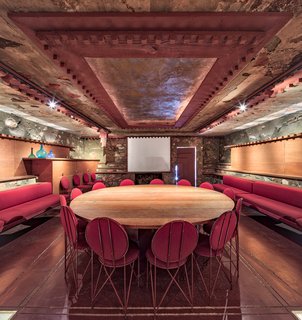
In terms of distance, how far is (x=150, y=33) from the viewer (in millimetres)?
1555

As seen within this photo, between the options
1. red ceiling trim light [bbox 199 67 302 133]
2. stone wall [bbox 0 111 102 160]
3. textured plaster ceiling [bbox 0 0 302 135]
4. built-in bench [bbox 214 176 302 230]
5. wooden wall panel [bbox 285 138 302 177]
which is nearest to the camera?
textured plaster ceiling [bbox 0 0 302 135]

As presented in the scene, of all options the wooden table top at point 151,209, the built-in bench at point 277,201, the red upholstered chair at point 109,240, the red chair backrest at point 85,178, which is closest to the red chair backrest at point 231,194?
the wooden table top at point 151,209

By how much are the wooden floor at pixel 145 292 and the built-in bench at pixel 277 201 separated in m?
0.47

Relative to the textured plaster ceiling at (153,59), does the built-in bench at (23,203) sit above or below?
below

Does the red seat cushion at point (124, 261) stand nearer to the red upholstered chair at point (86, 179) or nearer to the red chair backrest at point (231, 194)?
the red chair backrest at point (231, 194)

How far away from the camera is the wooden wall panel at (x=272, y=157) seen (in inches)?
155

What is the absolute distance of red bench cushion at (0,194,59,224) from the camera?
117 inches

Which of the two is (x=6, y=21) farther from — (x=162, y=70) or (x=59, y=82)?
(x=162, y=70)

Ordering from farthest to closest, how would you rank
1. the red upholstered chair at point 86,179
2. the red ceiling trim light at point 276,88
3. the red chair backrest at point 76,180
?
the red upholstered chair at point 86,179
the red chair backrest at point 76,180
the red ceiling trim light at point 276,88

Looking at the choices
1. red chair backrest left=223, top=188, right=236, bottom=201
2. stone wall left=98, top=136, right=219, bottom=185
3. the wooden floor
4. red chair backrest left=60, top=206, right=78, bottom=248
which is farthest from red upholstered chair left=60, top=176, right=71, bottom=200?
red chair backrest left=223, top=188, right=236, bottom=201

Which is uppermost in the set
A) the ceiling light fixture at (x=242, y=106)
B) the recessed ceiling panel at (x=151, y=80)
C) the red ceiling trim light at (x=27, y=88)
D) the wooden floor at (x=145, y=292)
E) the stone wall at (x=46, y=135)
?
the recessed ceiling panel at (x=151, y=80)

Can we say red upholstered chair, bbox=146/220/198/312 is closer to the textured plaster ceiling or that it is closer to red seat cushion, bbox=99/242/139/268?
red seat cushion, bbox=99/242/139/268

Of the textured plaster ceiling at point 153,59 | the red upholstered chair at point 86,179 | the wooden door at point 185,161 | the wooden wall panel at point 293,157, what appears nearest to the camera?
the textured plaster ceiling at point 153,59

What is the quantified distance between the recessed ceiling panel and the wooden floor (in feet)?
8.70
